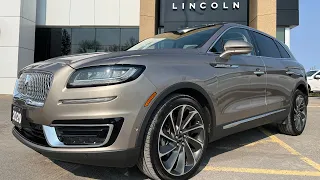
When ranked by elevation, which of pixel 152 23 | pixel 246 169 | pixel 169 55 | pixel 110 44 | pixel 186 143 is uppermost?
pixel 152 23

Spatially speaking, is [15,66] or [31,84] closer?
[31,84]

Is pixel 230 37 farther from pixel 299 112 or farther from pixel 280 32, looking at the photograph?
pixel 280 32

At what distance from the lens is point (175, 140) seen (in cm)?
290

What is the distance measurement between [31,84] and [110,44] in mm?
13633

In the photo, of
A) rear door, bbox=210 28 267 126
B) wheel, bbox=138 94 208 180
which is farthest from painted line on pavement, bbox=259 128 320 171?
wheel, bbox=138 94 208 180

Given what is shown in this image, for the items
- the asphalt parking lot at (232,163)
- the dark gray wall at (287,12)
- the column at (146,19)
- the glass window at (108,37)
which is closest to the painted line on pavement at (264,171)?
the asphalt parking lot at (232,163)

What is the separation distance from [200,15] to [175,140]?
1332cm

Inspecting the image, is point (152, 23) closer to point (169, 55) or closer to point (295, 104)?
point (295, 104)

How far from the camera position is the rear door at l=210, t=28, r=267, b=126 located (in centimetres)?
332

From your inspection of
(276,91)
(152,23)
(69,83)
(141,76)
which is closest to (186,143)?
(141,76)

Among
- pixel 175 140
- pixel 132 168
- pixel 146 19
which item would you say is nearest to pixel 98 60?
pixel 175 140

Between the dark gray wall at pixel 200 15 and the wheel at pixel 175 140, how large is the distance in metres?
12.7

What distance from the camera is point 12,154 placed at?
3943 millimetres

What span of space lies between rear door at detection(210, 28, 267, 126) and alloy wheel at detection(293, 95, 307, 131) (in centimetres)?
127
